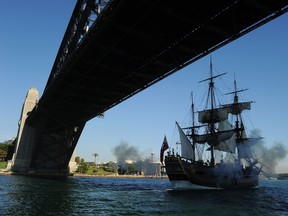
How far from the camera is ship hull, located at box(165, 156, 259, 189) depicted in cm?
4738

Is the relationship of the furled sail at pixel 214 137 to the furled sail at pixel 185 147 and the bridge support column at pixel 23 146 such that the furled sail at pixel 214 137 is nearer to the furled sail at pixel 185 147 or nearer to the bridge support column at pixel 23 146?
the furled sail at pixel 185 147

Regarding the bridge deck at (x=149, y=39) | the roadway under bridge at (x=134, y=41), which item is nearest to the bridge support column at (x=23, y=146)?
the roadway under bridge at (x=134, y=41)

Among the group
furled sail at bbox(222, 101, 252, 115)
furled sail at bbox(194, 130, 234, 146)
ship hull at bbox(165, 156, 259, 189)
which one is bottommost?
ship hull at bbox(165, 156, 259, 189)

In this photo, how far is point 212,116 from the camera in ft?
206

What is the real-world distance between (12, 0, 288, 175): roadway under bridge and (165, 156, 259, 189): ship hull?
13.6m

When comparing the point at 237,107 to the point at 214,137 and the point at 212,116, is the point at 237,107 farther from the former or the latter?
the point at 214,137

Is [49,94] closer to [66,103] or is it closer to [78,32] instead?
[66,103]

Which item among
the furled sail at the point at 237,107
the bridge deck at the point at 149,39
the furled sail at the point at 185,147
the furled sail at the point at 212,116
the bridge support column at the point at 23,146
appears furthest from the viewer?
the furled sail at the point at 237,107

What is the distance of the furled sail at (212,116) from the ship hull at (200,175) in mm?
10585

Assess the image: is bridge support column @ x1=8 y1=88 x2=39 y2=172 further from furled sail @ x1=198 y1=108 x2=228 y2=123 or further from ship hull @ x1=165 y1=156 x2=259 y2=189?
ship hull @ x1=165 y1=156 x2=259 y2=189

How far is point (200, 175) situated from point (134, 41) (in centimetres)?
2859

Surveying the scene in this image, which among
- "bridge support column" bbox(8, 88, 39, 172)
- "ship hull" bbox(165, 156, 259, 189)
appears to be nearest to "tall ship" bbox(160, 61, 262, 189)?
"ship hull" bbox(165, 156, 259, 189)

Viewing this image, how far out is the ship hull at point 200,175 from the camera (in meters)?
47.4

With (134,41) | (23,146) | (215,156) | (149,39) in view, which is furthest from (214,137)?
(23,146)
